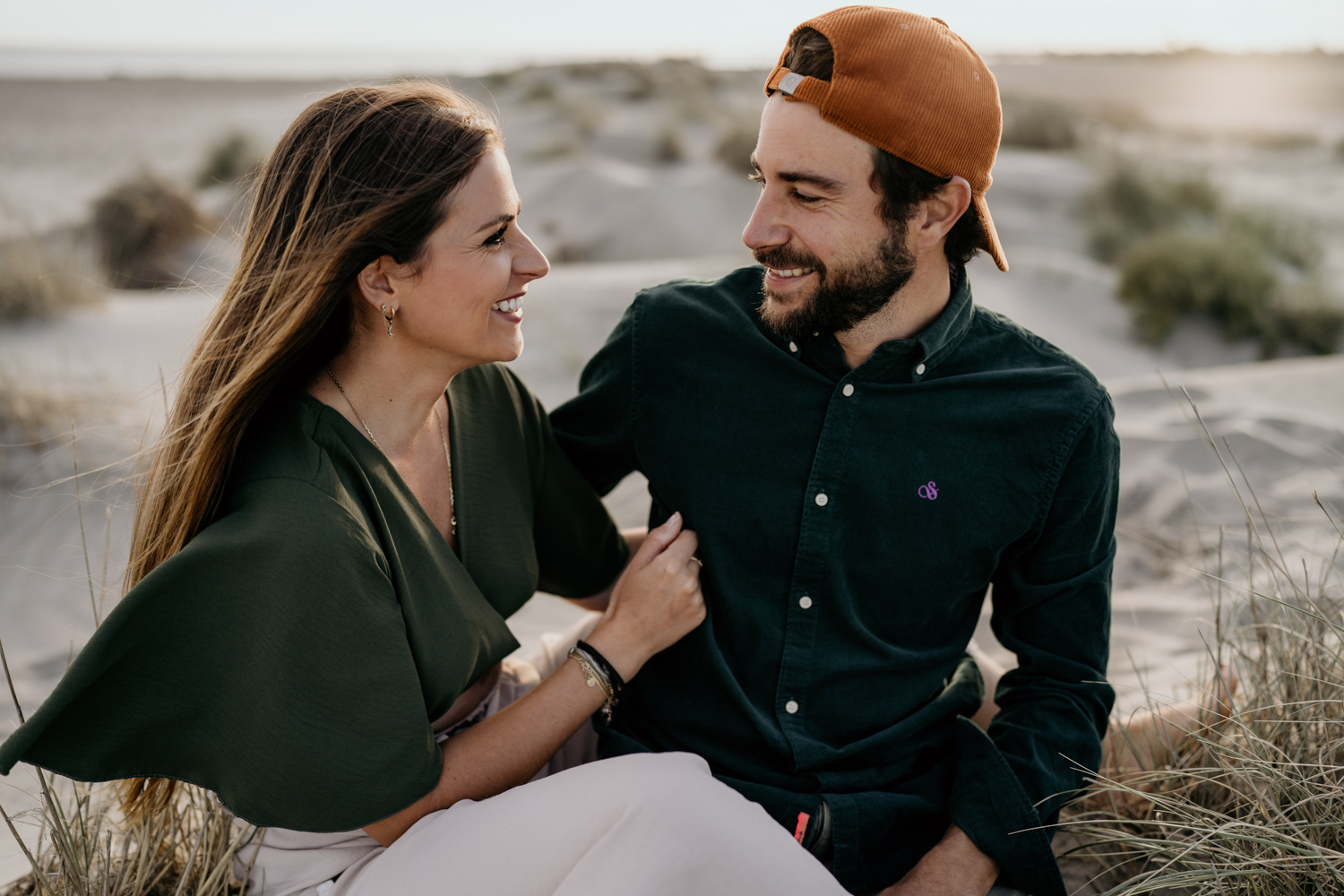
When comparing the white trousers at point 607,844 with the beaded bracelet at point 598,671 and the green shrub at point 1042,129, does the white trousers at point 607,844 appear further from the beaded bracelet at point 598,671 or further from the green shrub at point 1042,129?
the green shrub at point 1042,129

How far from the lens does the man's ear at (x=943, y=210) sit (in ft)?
A: 7.45

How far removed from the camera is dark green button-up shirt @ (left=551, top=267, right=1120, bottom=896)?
2.18 meters

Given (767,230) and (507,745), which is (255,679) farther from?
(767,230)

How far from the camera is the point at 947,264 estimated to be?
2430 millimetres

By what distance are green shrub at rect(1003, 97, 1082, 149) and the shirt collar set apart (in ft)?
47.5

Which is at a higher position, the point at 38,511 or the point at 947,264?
the point at 947,264

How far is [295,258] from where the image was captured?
194cm

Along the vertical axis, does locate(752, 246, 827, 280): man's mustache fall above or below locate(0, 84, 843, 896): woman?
above

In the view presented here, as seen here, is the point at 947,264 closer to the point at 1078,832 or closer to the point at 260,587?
the point at 1078,832

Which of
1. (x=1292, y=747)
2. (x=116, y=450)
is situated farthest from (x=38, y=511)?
(x=1292, y=747)

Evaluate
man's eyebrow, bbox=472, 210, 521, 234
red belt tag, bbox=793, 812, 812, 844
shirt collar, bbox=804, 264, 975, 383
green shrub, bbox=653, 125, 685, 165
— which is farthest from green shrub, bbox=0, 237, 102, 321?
green shrub, bbox=653, 125, 685, 165

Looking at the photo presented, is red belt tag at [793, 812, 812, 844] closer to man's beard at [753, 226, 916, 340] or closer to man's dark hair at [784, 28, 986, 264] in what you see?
man's beard at [753, 226, 916, 340]

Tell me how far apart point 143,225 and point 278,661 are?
9690 mm

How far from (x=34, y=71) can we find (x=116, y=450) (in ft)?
140
